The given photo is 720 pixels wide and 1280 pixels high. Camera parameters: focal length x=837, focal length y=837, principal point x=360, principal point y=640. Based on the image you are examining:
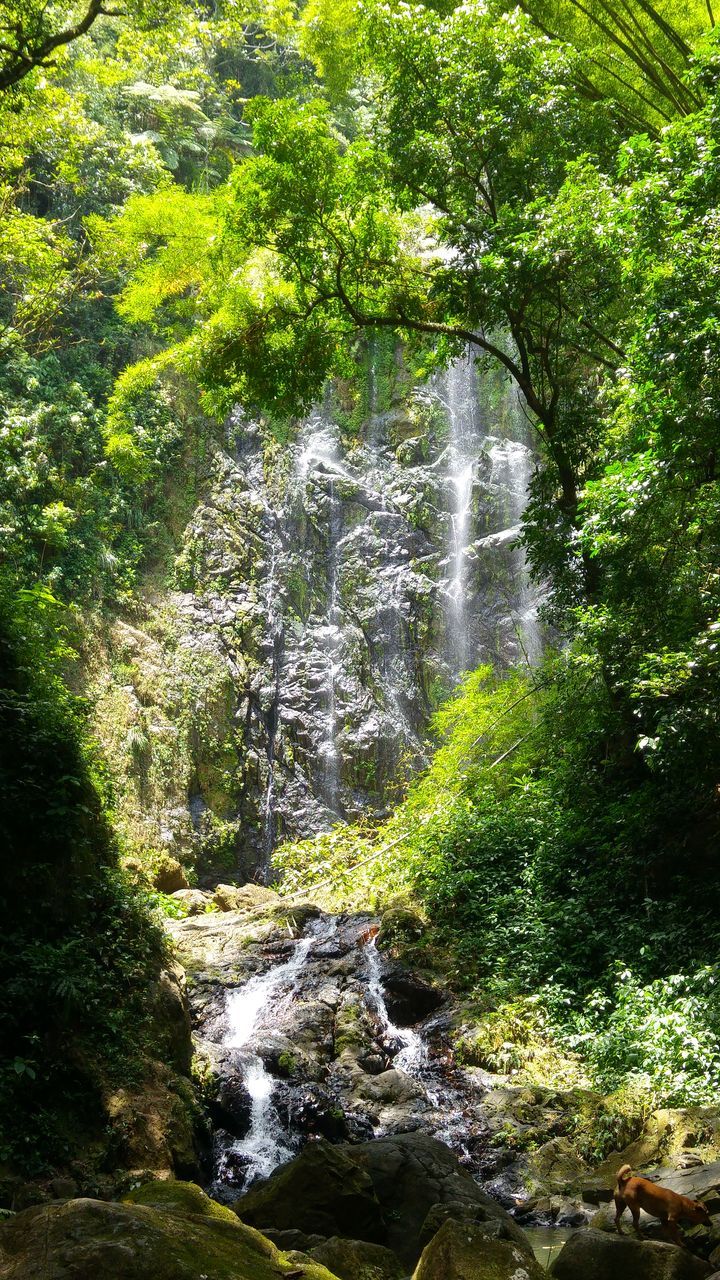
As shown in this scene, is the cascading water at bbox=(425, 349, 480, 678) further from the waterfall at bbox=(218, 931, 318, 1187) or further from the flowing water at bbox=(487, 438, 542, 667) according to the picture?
the waterfall at bbox=(218, 931, 318, 1187)

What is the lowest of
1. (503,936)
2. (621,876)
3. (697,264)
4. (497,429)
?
(503,936)

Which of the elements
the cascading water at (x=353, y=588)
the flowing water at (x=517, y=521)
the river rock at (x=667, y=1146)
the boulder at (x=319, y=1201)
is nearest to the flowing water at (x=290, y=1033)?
the river rock at (x=667, y=1146)

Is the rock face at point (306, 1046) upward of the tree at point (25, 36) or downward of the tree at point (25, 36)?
downward

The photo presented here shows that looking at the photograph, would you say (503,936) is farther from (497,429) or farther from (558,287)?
(497,429)

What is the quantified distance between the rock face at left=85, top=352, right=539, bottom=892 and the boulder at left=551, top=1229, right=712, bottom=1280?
41.9 feet

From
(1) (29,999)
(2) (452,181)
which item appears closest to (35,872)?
(1) (29,999)

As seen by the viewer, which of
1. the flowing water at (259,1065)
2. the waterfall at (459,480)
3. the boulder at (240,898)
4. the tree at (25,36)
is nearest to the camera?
the flowing water at (259,1065)

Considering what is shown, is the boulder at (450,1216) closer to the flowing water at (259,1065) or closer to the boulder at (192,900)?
the flowing water at (259,1065)

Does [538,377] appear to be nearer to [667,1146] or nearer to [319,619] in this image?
[667,1146]

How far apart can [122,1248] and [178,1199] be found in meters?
0.88

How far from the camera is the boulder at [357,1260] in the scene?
11.8 ft

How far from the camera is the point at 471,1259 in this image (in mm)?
3199

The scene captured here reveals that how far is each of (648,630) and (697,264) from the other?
3.08 m

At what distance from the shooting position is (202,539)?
64.2 ft
